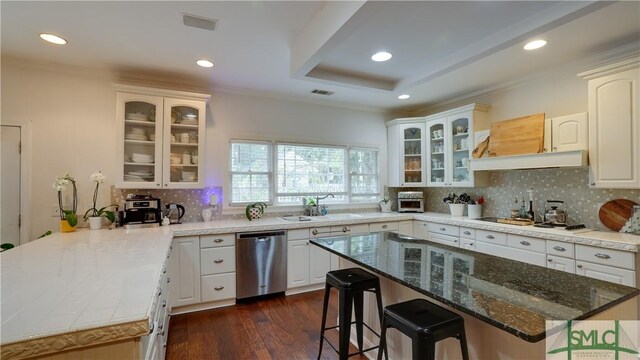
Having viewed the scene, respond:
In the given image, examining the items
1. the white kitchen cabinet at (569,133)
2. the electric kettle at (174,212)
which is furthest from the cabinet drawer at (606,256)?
the electric kettle at (174,212)

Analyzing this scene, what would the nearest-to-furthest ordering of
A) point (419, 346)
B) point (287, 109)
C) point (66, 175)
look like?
point (419, 346) < point (66, 175) < point (287, 109)

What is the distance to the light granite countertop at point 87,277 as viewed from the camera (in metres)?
1.05

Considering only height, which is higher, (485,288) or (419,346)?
(485,288)

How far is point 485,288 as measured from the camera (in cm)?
138

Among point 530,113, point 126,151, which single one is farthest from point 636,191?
point 126,151

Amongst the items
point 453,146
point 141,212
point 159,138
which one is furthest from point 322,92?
point 141,212

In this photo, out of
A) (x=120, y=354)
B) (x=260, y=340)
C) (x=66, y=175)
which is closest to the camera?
(x=120, y=354)

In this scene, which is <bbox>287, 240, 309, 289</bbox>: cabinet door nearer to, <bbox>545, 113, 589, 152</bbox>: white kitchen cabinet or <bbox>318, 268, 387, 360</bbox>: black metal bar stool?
<bbox>318, 268, 387, 360</bbox>: black metal bar stool

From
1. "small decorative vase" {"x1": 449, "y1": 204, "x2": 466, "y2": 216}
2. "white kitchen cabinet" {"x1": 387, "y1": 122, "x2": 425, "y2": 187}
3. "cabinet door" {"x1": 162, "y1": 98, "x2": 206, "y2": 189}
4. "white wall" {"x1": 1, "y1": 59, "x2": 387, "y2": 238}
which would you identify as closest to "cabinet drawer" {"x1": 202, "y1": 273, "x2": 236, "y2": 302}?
"cabinet door" {"x1": 162, "y1": 98, "x2": 206, "y2": 189}

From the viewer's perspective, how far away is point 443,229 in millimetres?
3916

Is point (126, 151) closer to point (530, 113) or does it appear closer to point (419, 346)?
point (419, 346)

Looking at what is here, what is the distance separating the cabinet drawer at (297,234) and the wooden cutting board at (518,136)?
8.04 ft

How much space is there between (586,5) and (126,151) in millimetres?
4126

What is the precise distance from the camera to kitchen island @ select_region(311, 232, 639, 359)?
1106mm
